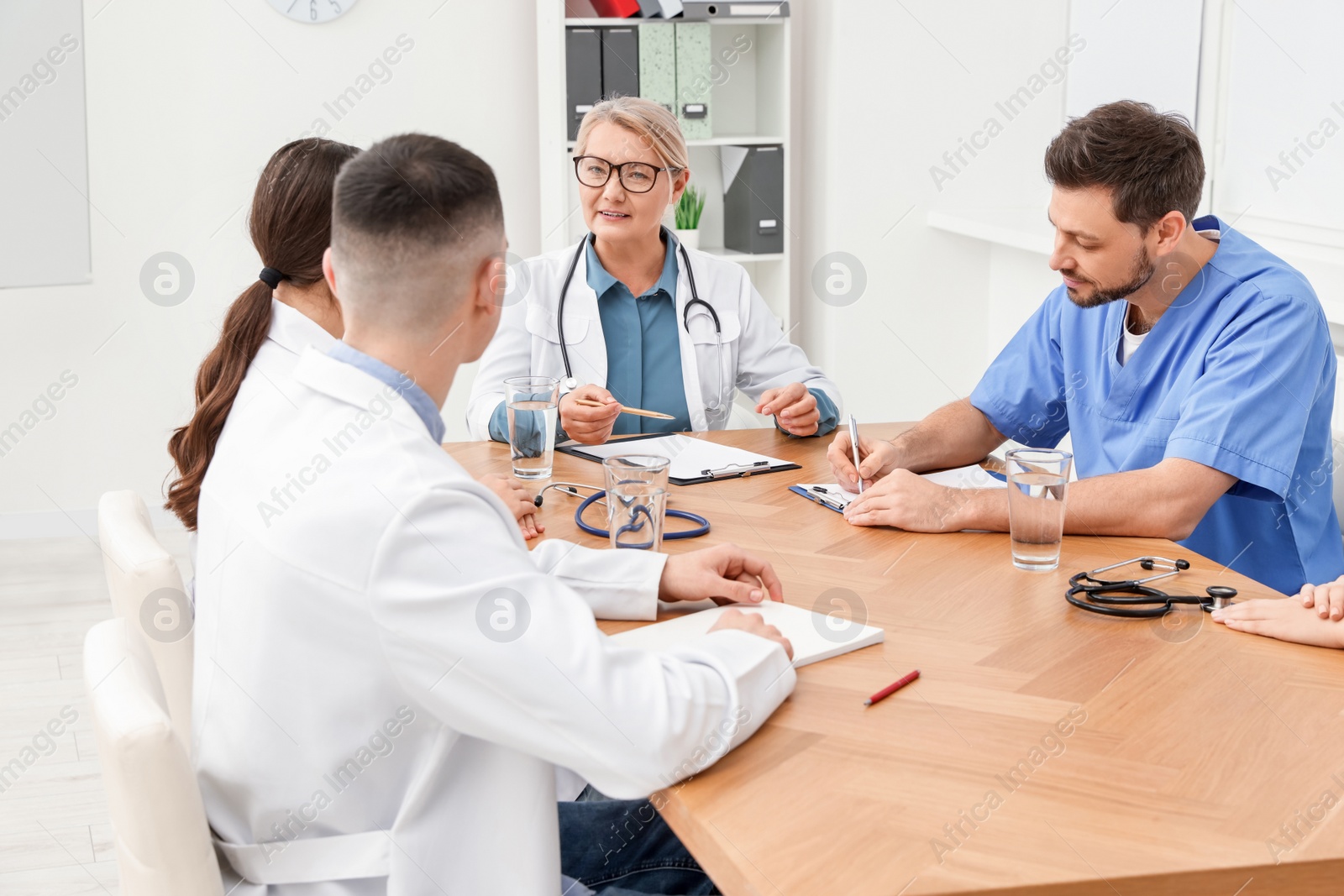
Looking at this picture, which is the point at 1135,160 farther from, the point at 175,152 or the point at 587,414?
the point at 175,152

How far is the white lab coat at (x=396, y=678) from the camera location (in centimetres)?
100

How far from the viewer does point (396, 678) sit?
1.04 metres

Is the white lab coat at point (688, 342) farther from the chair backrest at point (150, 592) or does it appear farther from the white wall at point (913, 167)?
the white wall at point (913, 167)

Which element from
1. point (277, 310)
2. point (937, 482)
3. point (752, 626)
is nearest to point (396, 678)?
point (752, 626)

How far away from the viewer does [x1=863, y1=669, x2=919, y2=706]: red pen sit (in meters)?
1.19

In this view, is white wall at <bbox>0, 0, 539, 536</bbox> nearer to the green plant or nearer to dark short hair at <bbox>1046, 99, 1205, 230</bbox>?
the green plant

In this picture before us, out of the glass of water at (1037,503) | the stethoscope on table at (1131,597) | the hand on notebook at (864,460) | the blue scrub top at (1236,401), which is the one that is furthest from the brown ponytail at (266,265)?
the blue scrub top at (1236,401)

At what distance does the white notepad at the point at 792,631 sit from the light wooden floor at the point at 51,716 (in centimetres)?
145

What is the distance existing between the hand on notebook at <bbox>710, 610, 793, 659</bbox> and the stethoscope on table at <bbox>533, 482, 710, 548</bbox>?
1.06 feet

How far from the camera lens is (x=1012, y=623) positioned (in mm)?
1378

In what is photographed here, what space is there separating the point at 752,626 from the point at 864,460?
0.74 m

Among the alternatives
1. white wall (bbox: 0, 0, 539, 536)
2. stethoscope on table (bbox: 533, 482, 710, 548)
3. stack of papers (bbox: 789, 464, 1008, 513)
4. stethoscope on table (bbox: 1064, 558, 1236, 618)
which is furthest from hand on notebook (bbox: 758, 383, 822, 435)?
white wall (bbox: 0, 0, 539, 536)

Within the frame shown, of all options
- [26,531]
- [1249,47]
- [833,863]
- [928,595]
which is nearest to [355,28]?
[26,531]

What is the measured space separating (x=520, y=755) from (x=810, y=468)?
3.45 ft
